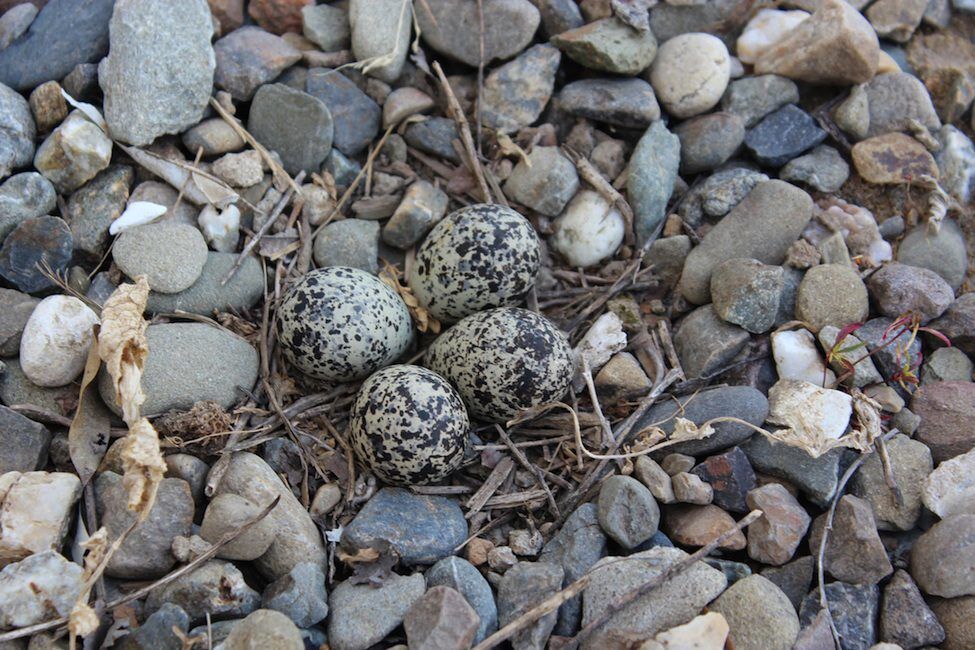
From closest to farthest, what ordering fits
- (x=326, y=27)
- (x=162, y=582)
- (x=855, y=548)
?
(x=162, y=582), (x=855, y=548), (x=326, y=27)

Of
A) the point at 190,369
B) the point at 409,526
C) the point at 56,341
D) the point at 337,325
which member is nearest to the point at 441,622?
the point at 409,526

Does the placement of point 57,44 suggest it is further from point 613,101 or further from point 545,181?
point 613,101

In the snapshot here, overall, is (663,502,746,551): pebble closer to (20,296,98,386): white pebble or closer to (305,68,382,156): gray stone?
(305,68,382,156): gray stone

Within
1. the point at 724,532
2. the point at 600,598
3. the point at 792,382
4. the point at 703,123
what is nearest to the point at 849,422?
the point at 792,382

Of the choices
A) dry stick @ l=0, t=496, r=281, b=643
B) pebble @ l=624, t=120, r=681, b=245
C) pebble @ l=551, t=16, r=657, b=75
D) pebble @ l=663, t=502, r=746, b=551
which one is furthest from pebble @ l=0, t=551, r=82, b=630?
pebble @ l=551, t=16, r=657, b=75

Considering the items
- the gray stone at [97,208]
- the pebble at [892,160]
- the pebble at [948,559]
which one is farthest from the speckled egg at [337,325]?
the pebble at [892,160]

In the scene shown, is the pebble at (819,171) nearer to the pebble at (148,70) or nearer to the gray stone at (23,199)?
the pebble at (148,70)
